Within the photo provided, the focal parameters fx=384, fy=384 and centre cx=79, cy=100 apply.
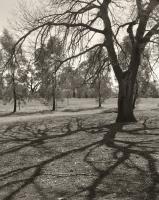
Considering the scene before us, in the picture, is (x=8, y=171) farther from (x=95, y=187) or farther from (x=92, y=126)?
(x=92, y=126)

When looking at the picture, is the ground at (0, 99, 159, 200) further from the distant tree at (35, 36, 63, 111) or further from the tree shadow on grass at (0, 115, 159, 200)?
the distant tree at (35, 36, 63, 111)

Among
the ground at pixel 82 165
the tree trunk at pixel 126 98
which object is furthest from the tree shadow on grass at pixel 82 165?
the tree trunk at pixel 126 98

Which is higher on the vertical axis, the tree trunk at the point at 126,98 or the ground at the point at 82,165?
the tree trunk at the point at 126,98

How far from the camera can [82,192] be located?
286 inches

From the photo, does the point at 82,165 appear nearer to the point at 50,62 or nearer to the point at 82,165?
the point at 82,165

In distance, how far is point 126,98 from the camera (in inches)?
741

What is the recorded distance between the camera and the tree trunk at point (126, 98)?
61.2 feet

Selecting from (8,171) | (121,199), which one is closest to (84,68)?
(8,171)

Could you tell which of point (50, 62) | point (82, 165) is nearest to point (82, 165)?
point (82, 165)

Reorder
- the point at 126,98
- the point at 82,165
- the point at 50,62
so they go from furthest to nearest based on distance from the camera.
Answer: the point at 126,98
the point at 50,62
the point at 82,165

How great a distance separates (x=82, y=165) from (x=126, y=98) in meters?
9.76

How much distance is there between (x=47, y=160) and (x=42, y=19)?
874cm

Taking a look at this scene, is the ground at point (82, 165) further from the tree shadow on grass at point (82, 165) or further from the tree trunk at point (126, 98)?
the tree trunk at point (126, 98)

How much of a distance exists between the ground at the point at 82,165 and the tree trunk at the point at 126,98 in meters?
3.11
